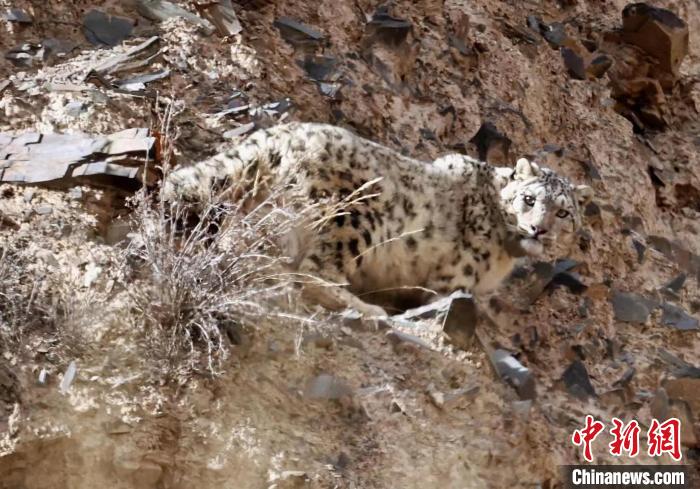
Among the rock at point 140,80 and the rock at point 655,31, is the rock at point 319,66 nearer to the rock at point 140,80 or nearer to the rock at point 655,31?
the rock at point 140,80

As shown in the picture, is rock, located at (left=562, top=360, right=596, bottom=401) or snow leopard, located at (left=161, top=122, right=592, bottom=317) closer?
snow leopard, located at (left=161, top=122, right=592, bottom=317)

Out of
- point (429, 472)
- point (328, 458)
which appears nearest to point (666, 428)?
point (429, 472)

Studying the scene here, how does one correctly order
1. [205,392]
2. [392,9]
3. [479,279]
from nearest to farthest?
[205,392], [479,279], [392,9]

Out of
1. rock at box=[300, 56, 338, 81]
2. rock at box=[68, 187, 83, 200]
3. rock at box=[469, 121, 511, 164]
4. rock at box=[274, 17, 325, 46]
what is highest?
rock at box=[68, 187, 83, 200]

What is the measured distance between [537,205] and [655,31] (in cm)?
565

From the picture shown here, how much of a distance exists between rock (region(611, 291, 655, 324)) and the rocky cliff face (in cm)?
2

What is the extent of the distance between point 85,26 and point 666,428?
5.31 metres

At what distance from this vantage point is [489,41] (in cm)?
1085

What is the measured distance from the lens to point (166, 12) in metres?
8.50

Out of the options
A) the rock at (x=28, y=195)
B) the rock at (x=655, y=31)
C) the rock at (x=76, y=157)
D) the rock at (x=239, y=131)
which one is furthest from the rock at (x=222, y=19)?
the rock at (x=655, y=31)

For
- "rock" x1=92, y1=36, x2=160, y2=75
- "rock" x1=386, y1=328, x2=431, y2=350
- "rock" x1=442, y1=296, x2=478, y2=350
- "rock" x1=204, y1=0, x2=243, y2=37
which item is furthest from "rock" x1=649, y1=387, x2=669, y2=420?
"rock" x1=92, y1=36, x2=160, y2=75

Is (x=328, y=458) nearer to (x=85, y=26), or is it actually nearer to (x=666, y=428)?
(x=666, y=428)

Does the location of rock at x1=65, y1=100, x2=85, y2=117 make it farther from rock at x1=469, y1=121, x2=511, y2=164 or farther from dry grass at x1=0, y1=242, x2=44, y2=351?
rock at x1=469, y1=121, x2=511, y2=164

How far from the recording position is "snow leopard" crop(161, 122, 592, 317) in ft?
21.7
